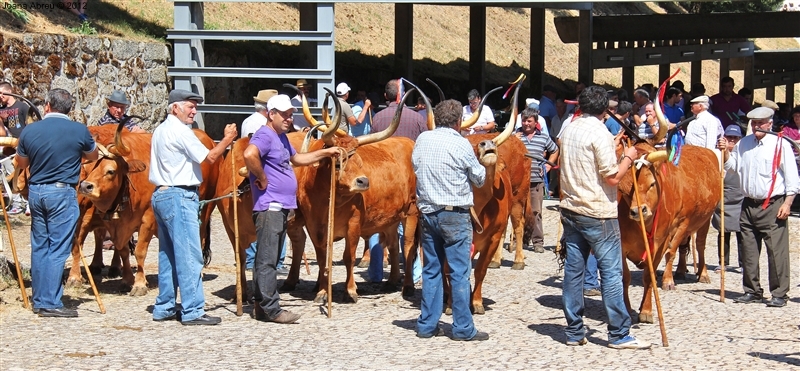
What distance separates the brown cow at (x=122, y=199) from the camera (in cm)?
1034

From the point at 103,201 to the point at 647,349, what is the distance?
542 cm

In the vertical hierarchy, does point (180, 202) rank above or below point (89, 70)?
below

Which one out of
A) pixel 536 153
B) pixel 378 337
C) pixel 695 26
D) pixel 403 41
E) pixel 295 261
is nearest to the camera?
pixel 378 337

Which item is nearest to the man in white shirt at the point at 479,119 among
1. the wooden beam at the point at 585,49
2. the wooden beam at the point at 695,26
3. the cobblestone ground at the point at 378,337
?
the cobblestone ground at the point at 378,337

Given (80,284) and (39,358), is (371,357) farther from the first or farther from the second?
(80,284)

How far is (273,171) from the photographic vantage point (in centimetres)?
905

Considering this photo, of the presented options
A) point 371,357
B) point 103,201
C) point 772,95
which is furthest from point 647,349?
point 772,95

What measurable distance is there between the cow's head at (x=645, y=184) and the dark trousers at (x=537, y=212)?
14.7 ft

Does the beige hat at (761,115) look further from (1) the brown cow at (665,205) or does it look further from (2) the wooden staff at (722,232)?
(1) the brown cow at (665,205)

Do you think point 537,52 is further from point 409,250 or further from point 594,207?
point 594,207

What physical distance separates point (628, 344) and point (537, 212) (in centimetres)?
594

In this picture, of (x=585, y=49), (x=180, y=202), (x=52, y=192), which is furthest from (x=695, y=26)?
(x=52, y=192)

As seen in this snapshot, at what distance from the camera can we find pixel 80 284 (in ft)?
36.0

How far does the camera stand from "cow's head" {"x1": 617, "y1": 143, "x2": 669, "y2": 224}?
913cm
